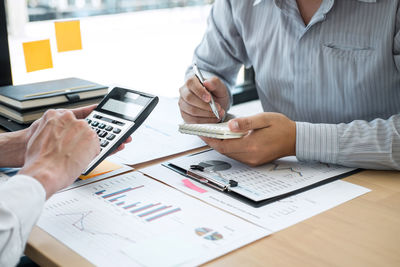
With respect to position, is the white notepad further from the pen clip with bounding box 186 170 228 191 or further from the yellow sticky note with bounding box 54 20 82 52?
the yellow sticky note with bounding box 54 20 82 52

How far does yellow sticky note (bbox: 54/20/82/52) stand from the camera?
5.31 ft

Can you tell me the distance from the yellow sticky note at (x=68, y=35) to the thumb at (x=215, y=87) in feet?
2.14

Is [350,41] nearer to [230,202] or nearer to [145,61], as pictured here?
[230,202]

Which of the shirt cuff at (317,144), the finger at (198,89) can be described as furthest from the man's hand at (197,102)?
the shirt cuff at (317,144)

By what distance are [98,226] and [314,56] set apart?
0.72m

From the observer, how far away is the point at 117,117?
3.33 feet

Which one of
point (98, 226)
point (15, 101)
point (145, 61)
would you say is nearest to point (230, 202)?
point (98, 226)

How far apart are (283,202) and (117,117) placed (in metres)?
0.40

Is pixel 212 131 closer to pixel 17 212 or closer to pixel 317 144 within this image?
pixel 317 144

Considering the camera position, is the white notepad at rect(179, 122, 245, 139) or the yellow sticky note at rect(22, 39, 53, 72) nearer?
the white notepad at rect(179, 122, 245, 139)

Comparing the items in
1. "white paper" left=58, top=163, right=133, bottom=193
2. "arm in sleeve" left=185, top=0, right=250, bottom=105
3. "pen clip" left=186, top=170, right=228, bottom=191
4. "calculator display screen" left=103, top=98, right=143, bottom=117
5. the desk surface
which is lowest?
the desk surface

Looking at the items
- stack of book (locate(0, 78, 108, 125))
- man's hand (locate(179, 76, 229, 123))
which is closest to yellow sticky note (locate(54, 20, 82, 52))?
stack of book (locate(0, 78, 108, 125))

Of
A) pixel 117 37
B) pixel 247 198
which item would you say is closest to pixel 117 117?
pixel 247 198

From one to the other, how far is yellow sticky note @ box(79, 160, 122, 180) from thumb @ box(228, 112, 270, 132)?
0.83ft
